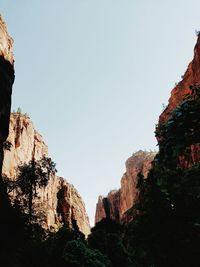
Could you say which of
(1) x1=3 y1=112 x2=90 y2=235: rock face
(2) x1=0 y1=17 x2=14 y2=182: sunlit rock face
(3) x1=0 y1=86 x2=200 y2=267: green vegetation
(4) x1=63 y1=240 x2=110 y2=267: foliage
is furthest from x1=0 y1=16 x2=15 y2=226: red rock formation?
(3) x1=0 y1=86 x2=200 y2=267: green vegetation

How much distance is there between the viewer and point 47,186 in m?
74.0

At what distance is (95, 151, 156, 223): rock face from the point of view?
9269 cm

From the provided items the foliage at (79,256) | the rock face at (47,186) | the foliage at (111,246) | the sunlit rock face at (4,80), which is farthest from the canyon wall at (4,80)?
the rock face at (47,186)

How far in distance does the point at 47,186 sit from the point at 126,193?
2802 centimetres

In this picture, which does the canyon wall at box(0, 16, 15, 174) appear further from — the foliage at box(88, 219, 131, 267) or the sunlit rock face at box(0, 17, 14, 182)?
the foliage at box(88, 219, 131, 267)

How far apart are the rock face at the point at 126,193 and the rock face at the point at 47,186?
1080 cm

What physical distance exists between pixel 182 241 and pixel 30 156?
59861mm

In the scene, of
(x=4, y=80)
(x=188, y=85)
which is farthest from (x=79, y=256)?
(x=188, y=85)

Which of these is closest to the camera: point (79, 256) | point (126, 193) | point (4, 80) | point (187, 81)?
point (79, 256)

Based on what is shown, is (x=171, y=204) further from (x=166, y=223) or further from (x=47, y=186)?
(x=47, y=186)

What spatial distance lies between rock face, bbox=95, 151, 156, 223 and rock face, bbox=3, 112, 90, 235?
10.8m

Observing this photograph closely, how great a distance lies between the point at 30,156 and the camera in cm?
7162

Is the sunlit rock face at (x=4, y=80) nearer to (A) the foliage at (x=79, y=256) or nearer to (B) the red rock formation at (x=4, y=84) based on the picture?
(B) the red rock formation at (x=4, y=84)

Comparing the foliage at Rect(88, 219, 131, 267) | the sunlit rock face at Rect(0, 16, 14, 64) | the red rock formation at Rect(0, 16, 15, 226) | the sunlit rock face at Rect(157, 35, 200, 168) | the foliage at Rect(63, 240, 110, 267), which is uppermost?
the sunlit rock face at Rect(157, 35, 200, 168)
